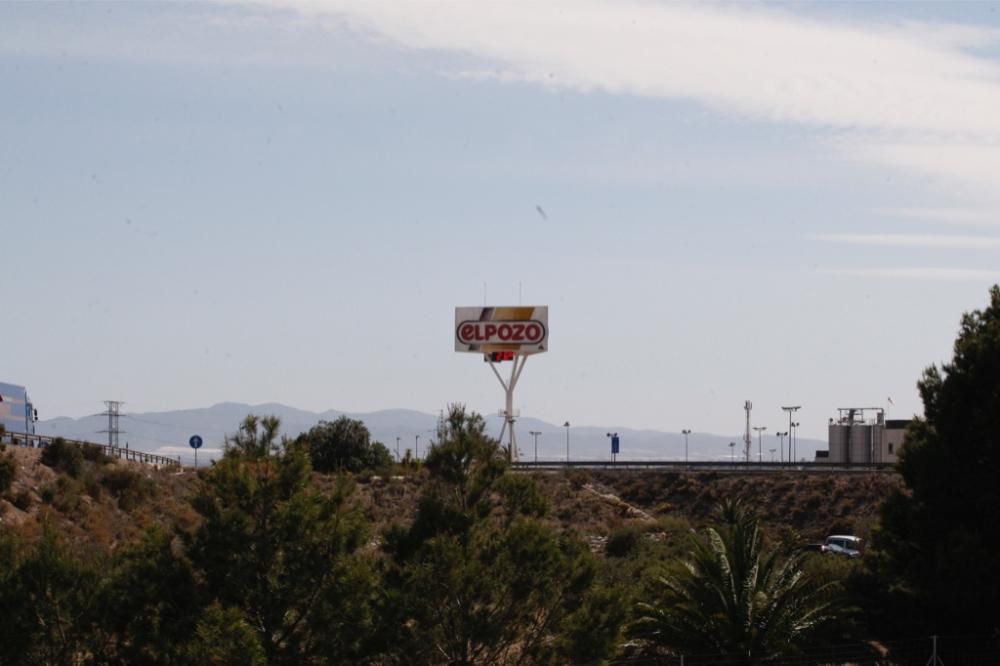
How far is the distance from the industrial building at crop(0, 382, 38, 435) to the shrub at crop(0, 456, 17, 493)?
15031 mm

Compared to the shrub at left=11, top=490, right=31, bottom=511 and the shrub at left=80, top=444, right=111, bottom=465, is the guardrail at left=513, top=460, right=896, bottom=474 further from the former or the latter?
the shrub at left=11, top=490, right=31, bottom=511

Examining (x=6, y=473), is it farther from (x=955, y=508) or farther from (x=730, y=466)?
(x=730, y=466)

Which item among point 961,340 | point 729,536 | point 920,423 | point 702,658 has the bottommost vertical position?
point 702,658

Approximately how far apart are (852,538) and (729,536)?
24505mm

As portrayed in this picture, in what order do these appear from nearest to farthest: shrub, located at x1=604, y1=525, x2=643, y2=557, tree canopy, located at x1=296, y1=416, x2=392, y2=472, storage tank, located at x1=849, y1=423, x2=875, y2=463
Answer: shrub, located at x1=604, y1=525, x2=643, y2=557, tree canopy, located at x1=296, y1=416, x2=392, y2=472, storage tank, located at x1=849, y1=423, x2=875, y2=463

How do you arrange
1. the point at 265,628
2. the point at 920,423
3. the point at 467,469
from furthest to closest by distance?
the point at 920,423 < the point at 467,469 < the point at 265,628

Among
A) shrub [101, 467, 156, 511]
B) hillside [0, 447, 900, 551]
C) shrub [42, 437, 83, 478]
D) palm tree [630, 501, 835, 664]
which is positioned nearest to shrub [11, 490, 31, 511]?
hillside [0, 447, 900, 551]

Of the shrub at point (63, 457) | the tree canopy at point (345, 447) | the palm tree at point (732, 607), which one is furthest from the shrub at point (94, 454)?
the palm tree at point (732, 607)

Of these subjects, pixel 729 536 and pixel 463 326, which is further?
pixel 463 326

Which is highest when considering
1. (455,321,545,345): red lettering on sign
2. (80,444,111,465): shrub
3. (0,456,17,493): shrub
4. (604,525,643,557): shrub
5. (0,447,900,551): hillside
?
(455,321,545,345): red lettering on sign

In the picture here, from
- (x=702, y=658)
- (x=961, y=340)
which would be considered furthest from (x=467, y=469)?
(x=961, y=340)

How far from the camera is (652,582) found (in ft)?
100

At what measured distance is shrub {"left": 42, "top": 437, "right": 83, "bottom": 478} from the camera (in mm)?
52688

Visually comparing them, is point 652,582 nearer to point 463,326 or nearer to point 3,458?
point 3,458
